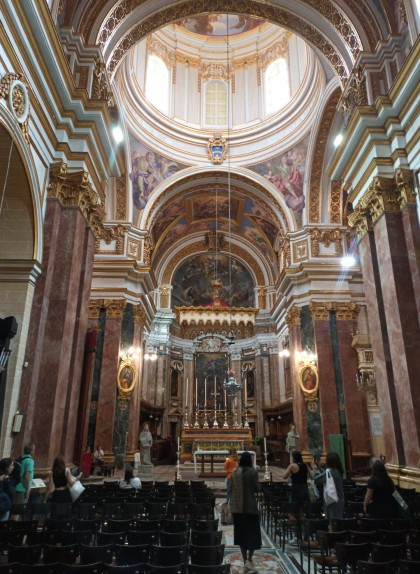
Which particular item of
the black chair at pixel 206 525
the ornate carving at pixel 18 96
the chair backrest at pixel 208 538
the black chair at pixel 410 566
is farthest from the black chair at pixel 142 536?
the ornate carving at pixel 18 96

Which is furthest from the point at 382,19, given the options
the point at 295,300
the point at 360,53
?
the point at 295,300

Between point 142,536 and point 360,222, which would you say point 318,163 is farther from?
point 142,536

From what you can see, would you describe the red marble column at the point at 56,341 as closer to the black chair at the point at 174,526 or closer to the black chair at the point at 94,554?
the black chair at the point at 174,526

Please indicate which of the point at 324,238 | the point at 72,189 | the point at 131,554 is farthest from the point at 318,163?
the point at 131,554

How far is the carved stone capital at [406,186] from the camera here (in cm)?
919

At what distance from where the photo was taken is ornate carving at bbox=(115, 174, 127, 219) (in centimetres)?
1795

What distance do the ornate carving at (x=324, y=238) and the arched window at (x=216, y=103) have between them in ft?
24.8

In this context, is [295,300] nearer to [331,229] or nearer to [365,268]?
[331,229]

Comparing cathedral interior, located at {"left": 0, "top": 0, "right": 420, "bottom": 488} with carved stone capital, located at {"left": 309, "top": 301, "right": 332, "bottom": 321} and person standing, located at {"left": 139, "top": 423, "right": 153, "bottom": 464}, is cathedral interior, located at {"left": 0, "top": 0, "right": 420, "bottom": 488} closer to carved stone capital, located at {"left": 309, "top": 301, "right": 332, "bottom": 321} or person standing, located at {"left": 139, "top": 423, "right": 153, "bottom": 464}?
carved stone capital, located at {"left": 309, "top": 301, "right": 332, "bottom": 321}

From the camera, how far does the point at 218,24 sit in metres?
20.9

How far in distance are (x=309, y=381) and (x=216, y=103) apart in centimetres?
1391

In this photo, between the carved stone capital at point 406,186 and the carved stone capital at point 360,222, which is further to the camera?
the carved stone capital at point 360,222

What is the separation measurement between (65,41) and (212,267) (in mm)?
17535

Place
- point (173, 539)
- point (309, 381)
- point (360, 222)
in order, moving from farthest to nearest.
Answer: point (309, 381), point (360, 222), point (173, 539)
